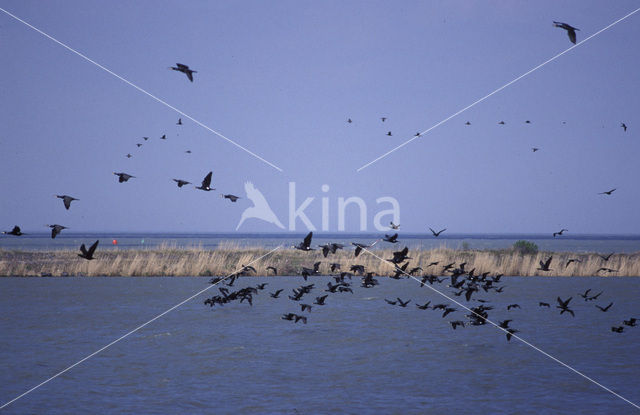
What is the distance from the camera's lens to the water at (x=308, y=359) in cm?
1373

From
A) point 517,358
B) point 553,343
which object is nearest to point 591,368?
point 517,358

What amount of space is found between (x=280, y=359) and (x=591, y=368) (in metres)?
7.80

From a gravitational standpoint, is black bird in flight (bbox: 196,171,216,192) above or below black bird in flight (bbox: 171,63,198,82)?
below

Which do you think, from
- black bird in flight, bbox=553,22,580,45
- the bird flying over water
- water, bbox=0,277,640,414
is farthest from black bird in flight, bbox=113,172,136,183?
black bird in flight, bbox=553,22,580,45

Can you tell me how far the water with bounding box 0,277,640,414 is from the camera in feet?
45.0

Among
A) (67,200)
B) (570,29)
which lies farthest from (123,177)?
(570,29)

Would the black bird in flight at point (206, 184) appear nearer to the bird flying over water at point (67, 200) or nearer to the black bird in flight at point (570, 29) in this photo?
the bird flying over water at point (67, 200)

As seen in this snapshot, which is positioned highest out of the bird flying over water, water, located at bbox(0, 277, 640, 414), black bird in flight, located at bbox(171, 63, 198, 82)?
black bird in flight, located at bbox(171, 63, 198, 82)

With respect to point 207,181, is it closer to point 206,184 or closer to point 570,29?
point 206,184

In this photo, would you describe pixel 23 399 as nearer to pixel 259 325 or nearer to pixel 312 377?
pixel 312 377

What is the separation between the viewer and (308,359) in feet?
58.7

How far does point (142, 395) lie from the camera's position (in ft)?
46.3

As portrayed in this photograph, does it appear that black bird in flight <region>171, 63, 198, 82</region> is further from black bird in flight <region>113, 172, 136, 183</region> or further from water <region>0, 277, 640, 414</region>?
water <region>0, 277, 640, 414</region>

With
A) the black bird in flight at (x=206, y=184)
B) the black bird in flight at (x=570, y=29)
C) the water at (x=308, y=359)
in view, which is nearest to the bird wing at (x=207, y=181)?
the black bird in flight at (x=206, y=184)
